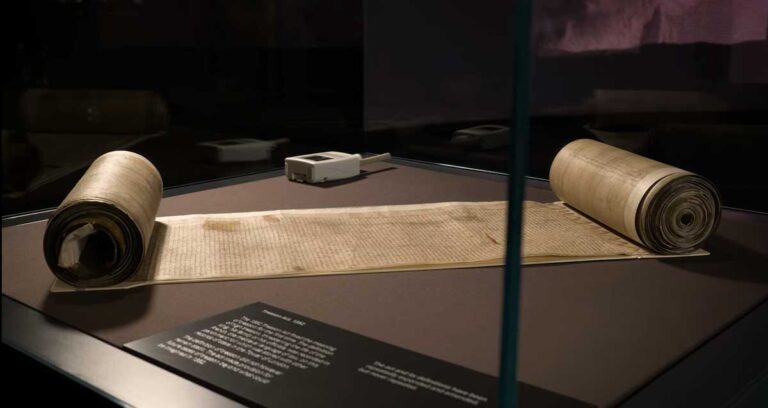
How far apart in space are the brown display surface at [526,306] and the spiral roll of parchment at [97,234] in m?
0.03

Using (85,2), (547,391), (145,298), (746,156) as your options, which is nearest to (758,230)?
(746,156)

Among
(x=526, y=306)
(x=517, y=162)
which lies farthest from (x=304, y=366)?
(x=517, y=162)

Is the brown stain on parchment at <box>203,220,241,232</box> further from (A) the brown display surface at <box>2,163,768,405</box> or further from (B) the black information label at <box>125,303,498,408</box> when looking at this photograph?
(B) the black information label at <box>125,303,498,408</box>

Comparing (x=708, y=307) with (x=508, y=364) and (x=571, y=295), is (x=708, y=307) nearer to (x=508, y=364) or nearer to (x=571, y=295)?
(x=571, y=295)

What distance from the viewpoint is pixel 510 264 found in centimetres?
37

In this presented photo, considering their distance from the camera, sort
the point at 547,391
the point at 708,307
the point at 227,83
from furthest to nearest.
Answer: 1. the point at 227,83
2. the point at 708,307
3. the point at 547,391

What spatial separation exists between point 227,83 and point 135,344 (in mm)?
862

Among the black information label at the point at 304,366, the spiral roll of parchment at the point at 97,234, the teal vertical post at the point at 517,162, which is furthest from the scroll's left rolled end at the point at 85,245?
the teal vertical post at the point at 517,162

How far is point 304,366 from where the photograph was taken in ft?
2.33

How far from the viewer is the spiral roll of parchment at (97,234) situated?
89cm

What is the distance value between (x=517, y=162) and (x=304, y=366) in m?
0.41

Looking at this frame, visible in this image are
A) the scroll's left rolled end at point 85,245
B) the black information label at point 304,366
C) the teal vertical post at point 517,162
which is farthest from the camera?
the scroll's left rolled end at point 85,245

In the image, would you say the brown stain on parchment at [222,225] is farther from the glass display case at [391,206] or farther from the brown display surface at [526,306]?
the brown display surface at [526,306]

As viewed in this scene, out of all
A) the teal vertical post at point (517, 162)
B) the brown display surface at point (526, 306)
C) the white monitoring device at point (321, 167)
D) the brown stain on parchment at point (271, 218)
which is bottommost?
the brown display surface at point (526, 306)
